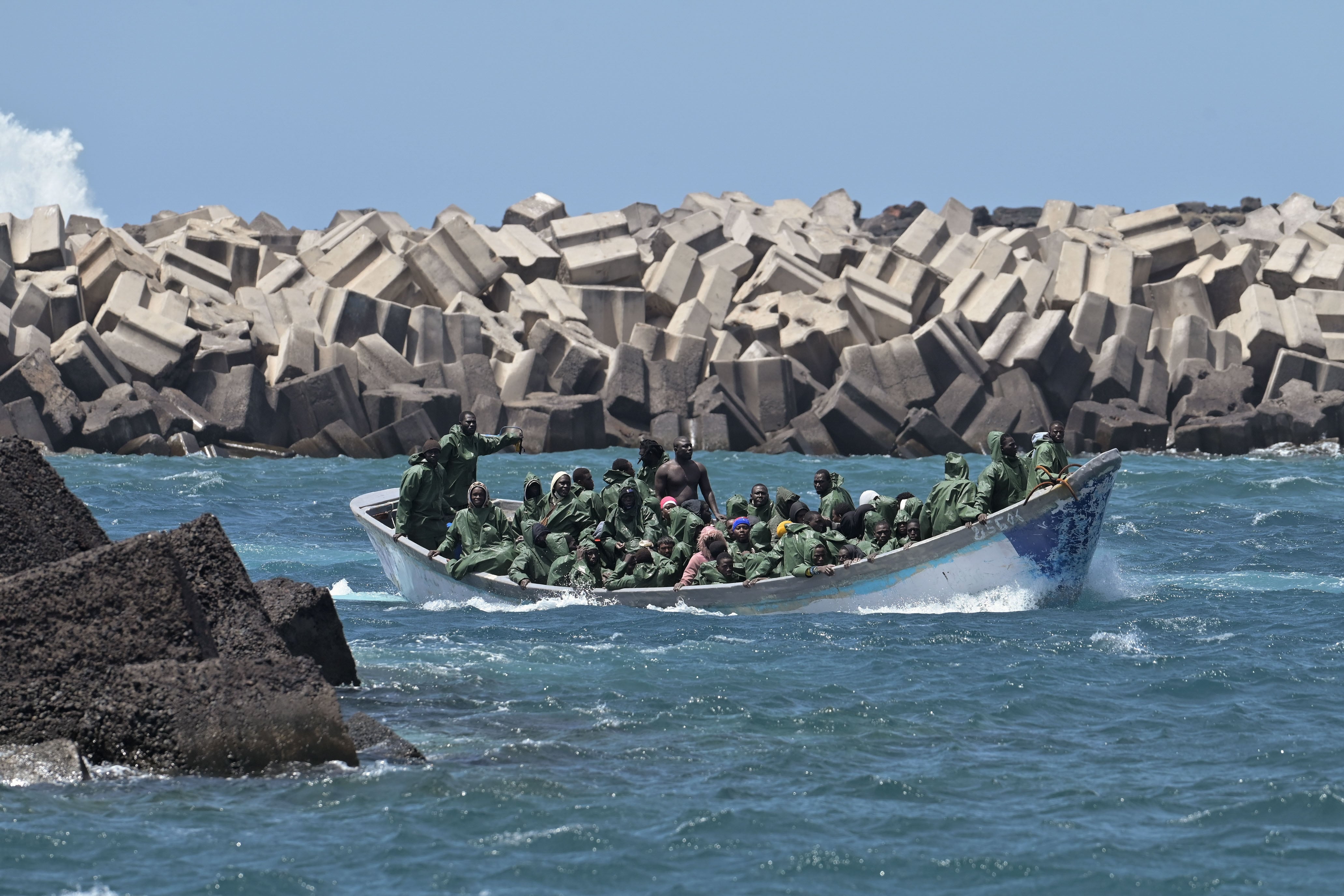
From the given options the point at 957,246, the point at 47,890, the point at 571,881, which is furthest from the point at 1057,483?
the point at 957,246

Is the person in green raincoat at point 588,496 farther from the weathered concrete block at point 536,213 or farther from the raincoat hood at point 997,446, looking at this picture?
the weathered concrete block at point 536,213

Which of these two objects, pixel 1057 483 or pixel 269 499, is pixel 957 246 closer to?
pixel 269 499

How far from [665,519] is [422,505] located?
2.65m

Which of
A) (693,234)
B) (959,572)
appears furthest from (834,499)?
(693,234)

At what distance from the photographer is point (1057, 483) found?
15938 mm

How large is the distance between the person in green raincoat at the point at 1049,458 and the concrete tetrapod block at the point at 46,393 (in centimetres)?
2292

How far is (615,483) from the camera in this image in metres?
17.9

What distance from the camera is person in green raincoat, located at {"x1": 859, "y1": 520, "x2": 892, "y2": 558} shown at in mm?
16781

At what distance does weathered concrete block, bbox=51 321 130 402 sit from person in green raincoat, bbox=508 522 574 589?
19606 mm

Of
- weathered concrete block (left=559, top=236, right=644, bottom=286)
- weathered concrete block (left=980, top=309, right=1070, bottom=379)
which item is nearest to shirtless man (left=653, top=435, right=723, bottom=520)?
weathered concrete block (left=980, top=309, right=1070, bottom=379)

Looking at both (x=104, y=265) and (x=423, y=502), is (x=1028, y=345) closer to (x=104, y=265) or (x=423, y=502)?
(x=104, y=265)

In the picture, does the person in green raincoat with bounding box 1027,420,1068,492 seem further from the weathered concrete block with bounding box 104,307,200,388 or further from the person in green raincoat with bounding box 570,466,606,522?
the weathered concrete block with bounding box 104,307,200,388

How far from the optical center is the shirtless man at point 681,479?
1809cm

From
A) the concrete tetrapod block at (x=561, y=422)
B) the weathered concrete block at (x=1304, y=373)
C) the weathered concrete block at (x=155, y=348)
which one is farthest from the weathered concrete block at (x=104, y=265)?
the weathered concrete block at (x=1304, y=373)
